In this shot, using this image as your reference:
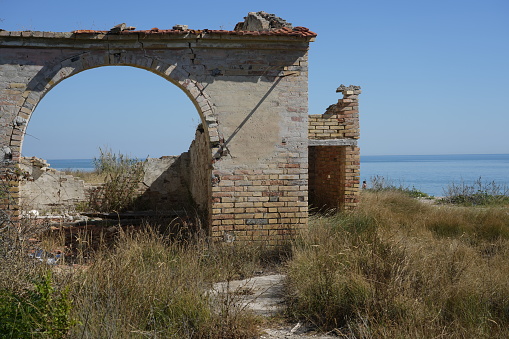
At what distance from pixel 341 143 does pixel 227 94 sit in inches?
117

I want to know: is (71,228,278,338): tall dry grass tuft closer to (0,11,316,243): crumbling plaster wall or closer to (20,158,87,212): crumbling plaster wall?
(0,11,316,243): crumbling plaster wall

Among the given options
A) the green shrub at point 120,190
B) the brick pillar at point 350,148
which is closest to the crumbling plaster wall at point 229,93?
the brick pillar at point 350,148

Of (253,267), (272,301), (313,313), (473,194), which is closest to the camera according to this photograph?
(313,313)

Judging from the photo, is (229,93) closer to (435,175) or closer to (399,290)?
(399,290)

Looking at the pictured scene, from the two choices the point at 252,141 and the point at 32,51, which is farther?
the point at 252,141

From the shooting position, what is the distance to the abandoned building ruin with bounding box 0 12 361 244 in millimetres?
8086

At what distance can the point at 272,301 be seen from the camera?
250 inches

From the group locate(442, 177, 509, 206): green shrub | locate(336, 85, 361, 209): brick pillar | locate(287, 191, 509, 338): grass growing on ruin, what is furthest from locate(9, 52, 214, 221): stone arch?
locate(442, 177, 509, 206): green shrub

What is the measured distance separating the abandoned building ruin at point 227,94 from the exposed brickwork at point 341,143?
56.1 inches

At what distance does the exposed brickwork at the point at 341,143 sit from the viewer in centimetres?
1026

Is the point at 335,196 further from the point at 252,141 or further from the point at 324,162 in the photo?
the point at 252,141

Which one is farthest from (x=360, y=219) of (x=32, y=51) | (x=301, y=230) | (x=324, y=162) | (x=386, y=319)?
(x=32, y=51)

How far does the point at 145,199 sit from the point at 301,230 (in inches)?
314

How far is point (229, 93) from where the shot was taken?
857 cm
